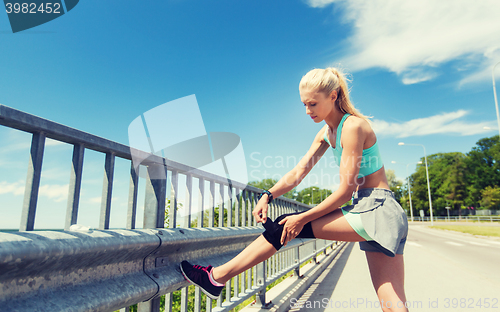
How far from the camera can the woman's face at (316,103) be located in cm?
214

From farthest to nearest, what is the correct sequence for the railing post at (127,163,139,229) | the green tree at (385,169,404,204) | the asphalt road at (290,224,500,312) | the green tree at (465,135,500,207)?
the green tree at (385,169,404,204) → the green tree at (465,135,500,207) → the asphalt road at (290,224,500,312) → the railing post at (127,163,139,229)

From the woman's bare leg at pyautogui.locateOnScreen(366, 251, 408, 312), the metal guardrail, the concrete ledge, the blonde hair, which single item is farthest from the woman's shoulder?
the concrete ledge

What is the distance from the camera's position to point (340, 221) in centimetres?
204

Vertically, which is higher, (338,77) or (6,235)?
(338,77)

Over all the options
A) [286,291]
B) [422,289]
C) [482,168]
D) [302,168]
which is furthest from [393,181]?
[302,168]

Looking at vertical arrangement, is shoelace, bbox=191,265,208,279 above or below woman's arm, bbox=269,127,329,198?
below

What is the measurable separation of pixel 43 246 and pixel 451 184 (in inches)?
3701

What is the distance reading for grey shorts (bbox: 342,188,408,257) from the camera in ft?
6.36

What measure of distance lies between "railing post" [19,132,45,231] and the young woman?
947 millimetres

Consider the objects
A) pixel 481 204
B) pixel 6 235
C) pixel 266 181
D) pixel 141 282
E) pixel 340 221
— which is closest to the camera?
pixel 6 235

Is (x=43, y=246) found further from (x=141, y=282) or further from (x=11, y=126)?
(x=141, y=282)

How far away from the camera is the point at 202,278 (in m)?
1.96

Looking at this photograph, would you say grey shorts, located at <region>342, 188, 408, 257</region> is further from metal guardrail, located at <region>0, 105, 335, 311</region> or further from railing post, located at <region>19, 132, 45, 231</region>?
railing post, located at <region>19, 132, 45, 231</region>

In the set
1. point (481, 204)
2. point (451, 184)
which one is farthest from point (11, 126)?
point (451, 184)
